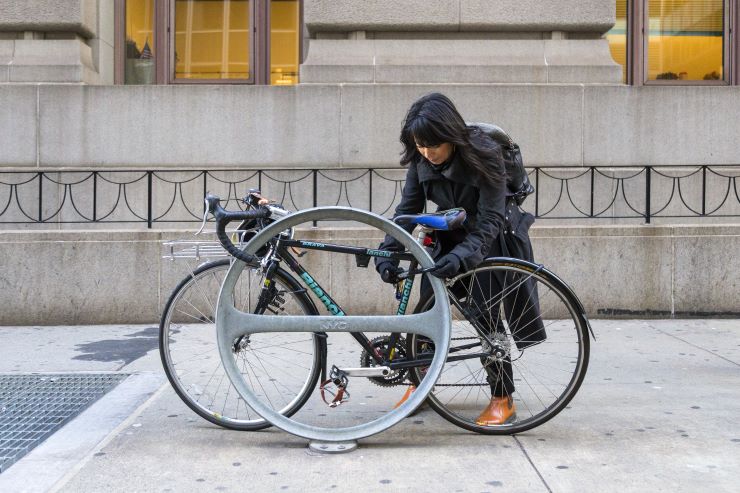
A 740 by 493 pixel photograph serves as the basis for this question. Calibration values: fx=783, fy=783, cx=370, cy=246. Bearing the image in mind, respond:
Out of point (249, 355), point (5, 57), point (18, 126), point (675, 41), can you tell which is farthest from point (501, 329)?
point (5, 57)

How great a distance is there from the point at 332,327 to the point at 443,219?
81 cm

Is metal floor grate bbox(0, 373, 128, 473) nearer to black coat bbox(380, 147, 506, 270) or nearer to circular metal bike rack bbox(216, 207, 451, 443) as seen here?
circular metal bike rack bbox(216, 207, 451, 443)

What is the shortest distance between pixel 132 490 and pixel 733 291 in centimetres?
683

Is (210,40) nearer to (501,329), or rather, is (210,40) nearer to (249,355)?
(249,355)

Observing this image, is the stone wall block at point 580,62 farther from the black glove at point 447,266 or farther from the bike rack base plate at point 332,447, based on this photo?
the bike rack base plate at point 332,447

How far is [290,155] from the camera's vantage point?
965cm

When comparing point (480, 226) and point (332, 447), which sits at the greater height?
point (480, 226)

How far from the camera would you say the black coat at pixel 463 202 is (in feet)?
13.6

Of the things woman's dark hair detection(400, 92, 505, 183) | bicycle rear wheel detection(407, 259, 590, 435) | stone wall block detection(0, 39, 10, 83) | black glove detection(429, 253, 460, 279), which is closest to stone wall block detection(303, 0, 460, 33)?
stone wall block detection(0, 39, 10, 83)

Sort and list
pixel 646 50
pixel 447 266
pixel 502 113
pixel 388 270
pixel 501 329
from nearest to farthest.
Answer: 1. pixel 447 266
2. pixel 388 270
3. pixel 501 329
4. pixel 502 113
5. pixel 646 50

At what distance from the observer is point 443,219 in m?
4.09

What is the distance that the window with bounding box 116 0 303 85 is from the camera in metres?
10.7

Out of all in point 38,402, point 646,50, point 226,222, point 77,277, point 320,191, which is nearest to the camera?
point 226,222

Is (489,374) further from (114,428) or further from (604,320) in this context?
(604,320)
